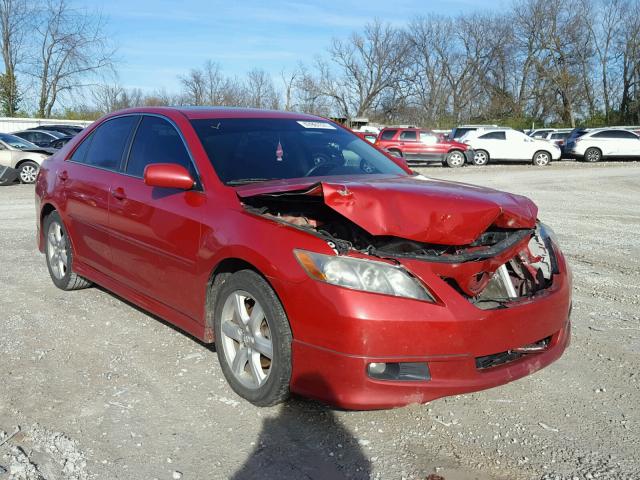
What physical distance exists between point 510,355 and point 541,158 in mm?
25466

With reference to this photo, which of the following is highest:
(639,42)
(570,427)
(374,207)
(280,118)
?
(639,42)

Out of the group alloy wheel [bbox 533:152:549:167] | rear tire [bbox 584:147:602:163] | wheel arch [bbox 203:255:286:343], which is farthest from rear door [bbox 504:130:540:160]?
wheel arch [bbox 203:255:286:343]

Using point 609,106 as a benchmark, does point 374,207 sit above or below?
below

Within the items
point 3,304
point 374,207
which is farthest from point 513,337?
point 3,304

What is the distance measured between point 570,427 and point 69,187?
4163mm

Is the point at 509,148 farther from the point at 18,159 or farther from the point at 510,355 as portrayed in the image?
the point at 510,355

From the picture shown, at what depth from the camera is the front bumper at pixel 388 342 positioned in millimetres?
2861

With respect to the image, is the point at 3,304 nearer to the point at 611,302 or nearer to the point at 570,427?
the point at 570,427

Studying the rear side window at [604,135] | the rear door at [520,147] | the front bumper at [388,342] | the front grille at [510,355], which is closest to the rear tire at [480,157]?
the rear door at [520,147]

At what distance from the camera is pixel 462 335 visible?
2936 millimetres

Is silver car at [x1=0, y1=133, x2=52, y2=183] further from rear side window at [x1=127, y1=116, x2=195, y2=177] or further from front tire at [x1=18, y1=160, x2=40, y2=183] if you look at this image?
rear side window at [x1=127, y1=116, x2=195, y2=177]

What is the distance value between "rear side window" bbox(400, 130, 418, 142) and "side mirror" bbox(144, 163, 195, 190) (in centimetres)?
2338

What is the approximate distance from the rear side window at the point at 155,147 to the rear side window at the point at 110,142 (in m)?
0.18

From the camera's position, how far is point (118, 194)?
4.46m
